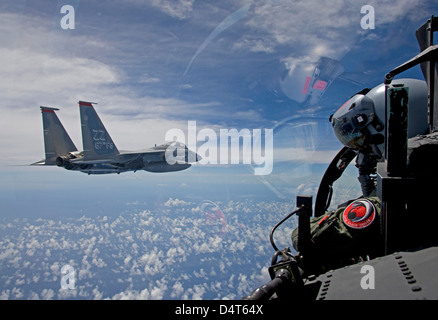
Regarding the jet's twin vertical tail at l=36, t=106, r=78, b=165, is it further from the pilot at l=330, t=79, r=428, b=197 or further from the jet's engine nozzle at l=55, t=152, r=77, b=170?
the pilot at l=330, t=79, r=428, b=197

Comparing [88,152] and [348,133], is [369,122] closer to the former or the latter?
[348,133]

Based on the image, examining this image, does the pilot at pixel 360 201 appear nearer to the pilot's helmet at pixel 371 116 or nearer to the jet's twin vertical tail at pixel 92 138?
the pilot's helmet at pixel 371 116

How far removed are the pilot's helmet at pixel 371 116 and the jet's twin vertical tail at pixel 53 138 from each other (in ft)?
76.1

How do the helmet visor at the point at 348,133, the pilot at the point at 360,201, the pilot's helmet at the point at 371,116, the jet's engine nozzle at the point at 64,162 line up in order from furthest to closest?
the jet's engine nozzle at the point at 64,162, the helmet visor at the point at 348,133, the pilot's helmet at the point at 371,116, the pilot at the point at 360,201

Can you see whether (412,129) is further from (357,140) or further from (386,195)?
(386,195)

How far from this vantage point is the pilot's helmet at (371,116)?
2.87 m

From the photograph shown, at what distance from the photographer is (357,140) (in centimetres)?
358

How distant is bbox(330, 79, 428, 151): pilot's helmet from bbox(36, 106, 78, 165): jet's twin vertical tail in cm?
2318

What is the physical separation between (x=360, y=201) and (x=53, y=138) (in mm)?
24902

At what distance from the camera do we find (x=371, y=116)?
3297mm

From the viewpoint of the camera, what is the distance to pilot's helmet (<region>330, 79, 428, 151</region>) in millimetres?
2867

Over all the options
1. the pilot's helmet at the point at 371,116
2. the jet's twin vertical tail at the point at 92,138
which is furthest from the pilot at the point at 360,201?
the jet's twin vertical tail at the point at 92,138
